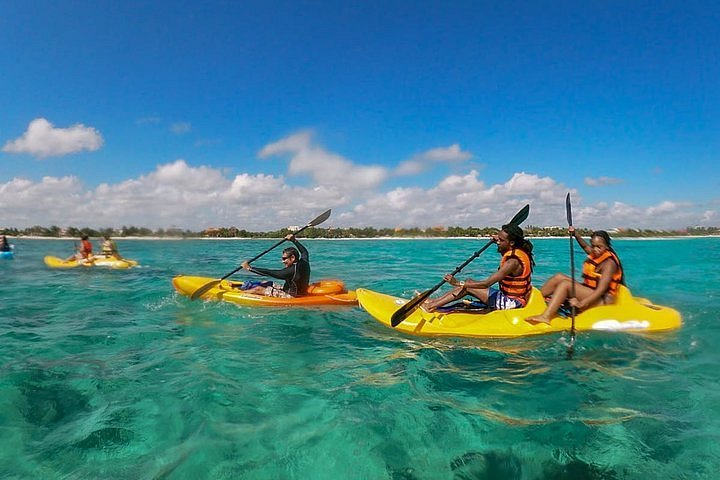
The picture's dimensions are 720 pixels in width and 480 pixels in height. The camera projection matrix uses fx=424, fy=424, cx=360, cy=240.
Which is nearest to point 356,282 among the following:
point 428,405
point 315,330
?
point 315,330

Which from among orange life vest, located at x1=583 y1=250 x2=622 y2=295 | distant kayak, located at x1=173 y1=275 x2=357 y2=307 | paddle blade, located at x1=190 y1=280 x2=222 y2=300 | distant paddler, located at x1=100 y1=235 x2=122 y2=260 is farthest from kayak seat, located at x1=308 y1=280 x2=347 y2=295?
distant paddler, located at x1=100 y1=235 x2=122 y2=260

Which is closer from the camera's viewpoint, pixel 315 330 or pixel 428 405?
pixel 428 405

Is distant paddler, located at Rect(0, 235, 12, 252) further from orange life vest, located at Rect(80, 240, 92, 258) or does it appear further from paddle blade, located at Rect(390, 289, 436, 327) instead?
paddle blade, located at Rect(390, 289, 436, 327)

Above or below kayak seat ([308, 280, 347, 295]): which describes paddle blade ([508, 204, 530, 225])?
above

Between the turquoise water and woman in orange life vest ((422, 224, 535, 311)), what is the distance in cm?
89

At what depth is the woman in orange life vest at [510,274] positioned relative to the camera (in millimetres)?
7613

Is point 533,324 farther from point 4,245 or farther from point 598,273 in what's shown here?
point 4,245

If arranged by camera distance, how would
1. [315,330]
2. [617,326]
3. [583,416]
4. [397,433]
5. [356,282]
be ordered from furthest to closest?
[356,282], [315,330], [617,326], [583,416], [397,433]

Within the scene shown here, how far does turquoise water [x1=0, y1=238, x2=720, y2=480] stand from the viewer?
3805mm

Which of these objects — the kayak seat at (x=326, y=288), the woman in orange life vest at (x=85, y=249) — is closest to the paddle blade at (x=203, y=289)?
the kayak seat at (x=326, y=288)

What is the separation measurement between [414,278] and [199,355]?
13.8m

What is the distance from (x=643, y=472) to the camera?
367cm

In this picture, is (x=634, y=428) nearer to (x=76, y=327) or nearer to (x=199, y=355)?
(x=199, y=355)

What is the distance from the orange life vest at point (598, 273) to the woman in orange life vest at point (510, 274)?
1.36 meters
